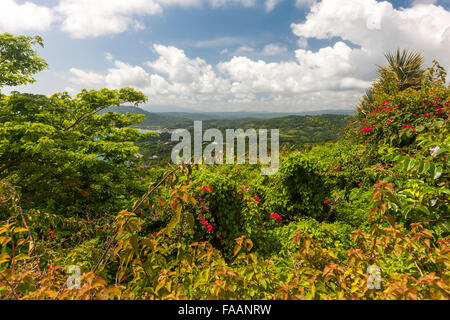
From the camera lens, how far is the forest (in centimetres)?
102

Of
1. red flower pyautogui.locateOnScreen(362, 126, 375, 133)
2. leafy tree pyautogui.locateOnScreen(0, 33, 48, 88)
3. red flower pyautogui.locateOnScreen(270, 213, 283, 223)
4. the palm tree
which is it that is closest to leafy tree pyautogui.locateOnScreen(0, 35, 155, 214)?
leafy tree pyautogui.locateOnScreen(0, 33, 48, 88)

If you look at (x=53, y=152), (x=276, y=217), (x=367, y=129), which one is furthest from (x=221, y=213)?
(x=53, y=152)

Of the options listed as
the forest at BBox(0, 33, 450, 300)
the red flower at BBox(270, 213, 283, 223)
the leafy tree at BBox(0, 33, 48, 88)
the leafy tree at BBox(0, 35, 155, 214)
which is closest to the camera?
the forest at BBox(0, 33, 450, 300)

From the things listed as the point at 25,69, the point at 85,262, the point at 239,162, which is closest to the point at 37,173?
the point at 25,69

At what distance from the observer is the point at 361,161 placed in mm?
4215

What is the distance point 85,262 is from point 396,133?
5610mm

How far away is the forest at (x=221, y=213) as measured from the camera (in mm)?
1024

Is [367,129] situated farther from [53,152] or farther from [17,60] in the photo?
[17,60]

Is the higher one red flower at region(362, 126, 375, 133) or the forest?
red flower at region(362, 126, 375, 133)

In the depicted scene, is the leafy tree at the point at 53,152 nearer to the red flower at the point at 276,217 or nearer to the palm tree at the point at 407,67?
the red flower at the point at 276,217

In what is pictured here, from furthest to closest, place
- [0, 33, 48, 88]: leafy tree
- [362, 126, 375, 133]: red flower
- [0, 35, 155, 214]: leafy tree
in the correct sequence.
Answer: [0, 33, 48, 88]: leafy tree < [0, 35, 155, 214]: leafy tree < [362, 126, 375, 133]: red flower

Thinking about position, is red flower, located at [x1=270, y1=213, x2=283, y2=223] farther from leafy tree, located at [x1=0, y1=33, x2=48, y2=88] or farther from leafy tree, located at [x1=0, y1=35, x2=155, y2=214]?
leafy tree, located at [x1=0, y1=33, x2=48, y2=88]

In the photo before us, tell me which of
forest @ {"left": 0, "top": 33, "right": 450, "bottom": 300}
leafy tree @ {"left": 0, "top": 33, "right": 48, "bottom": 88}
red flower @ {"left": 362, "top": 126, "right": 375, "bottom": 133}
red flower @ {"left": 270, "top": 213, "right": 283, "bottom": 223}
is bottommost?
red flower @ {"left": 270, "top": 213, "right": 283, "bottom": 223}

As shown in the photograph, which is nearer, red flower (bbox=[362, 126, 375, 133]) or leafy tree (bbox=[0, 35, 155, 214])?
red flower (bbox=[362, 126, 375, 133])
